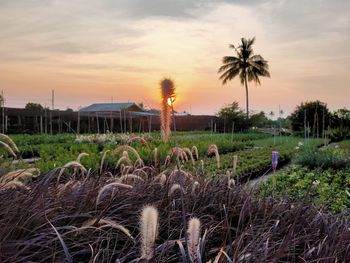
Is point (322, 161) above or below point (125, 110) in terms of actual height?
below

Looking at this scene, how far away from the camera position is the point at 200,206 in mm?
2754

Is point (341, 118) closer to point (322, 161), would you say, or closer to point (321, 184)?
point (322, 161)

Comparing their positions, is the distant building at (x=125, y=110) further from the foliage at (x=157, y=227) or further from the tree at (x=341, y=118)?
the tree at (x=341, y=118)

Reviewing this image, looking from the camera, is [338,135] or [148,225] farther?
[338,135]

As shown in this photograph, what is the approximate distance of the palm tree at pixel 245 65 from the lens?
6312 centimetres

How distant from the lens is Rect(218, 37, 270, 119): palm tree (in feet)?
207

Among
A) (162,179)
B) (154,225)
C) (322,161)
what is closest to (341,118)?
(322,161)

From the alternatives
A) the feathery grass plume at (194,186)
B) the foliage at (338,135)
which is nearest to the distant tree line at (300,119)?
the foliage at (338,135)

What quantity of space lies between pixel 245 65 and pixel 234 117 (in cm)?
1636

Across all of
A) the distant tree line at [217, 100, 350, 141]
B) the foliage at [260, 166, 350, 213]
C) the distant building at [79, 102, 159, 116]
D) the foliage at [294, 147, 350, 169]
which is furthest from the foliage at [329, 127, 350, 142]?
the foliage at [260, 166, 350, 213]

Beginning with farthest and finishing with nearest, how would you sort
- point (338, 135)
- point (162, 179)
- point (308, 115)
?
point (308, 115) → point (338, 135) → point (162, 179)

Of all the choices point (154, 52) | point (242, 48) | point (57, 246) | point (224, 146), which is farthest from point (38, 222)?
point (242, 48)

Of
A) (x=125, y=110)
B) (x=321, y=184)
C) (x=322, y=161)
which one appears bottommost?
(x=321, y=184)

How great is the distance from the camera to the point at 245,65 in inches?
2466
